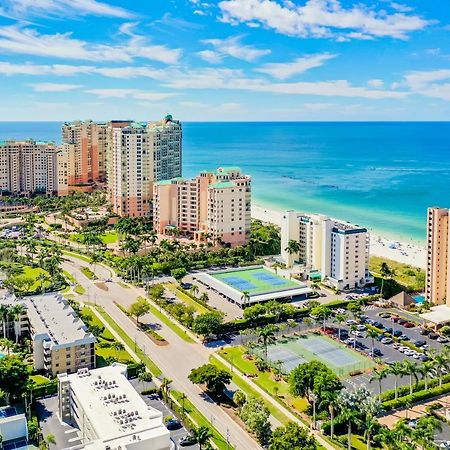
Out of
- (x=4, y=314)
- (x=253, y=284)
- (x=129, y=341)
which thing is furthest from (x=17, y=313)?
(x=253, y=284)

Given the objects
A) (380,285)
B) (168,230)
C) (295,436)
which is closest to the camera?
(295,436)

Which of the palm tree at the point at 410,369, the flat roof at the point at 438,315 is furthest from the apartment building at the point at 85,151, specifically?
the palm tree at the point at 410,369

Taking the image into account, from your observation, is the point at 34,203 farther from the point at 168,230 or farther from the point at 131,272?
the point at 131,272

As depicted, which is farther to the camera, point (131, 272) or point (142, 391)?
point (131, 272)

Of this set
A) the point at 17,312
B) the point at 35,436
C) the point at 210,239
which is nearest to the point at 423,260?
the point at 210,239

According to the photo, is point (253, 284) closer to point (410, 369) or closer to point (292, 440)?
point (410, 369)

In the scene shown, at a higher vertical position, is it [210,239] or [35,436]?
[210,239]

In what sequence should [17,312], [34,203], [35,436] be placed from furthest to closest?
1. [34,203]
2. [17,312]
3. [35,436]
